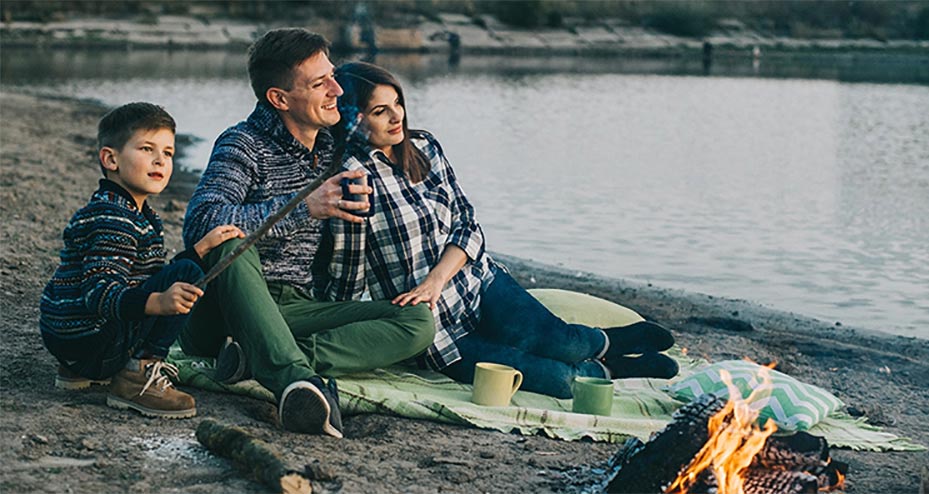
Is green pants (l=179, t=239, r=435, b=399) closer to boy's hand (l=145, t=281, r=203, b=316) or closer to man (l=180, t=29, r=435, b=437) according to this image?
man (l=180, t=29, r=435, b=437)

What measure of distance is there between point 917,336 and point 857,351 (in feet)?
3.69

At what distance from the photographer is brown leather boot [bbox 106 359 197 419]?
15.8 ft

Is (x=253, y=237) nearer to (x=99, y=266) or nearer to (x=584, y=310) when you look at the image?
(x=99, y=266)

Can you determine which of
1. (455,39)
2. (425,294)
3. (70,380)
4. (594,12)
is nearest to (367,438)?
(425,294)

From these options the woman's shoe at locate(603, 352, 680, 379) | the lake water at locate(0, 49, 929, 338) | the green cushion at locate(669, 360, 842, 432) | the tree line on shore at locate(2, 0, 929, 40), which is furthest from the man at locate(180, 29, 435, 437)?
the tree line on shore at locate(2, 0, 929, 40)

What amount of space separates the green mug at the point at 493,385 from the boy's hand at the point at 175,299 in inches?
47.3

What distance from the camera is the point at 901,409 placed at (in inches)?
234

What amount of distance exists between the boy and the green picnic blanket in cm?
43

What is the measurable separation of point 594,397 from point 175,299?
64.5 inches

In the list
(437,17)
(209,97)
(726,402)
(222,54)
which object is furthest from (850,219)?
(437,17)

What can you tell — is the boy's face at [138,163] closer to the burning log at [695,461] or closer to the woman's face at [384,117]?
the woman's face at [384,117]

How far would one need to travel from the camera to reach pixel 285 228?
16.5 feet

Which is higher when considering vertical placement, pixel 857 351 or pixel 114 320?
pixel 114 320

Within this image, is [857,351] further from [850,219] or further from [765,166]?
[765,166]
